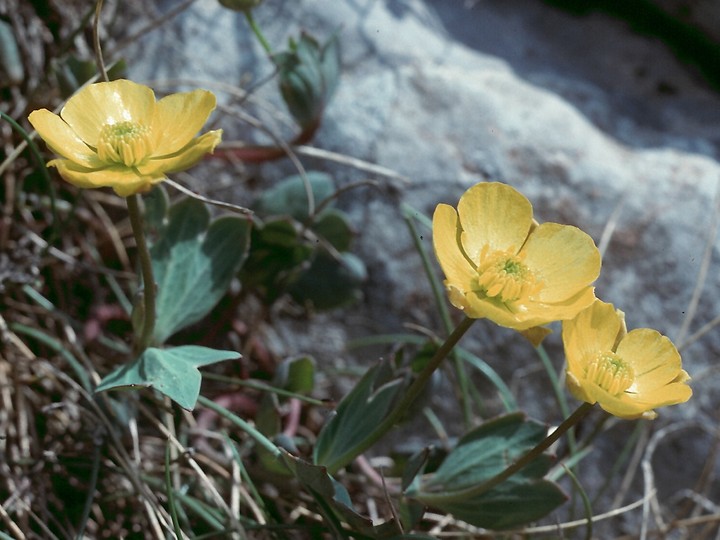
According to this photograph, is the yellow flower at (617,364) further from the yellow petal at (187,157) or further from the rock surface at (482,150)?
the rock surface at (482,150)

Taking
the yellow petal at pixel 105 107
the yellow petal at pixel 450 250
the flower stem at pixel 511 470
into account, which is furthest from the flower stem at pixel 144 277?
the flower stem at pixel 511 470

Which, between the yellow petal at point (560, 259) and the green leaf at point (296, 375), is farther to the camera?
the green leaf at point (296, 375)

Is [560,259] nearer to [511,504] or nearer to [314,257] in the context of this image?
[511,504]

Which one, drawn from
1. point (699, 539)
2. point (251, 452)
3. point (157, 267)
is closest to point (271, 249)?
point (157, 267)

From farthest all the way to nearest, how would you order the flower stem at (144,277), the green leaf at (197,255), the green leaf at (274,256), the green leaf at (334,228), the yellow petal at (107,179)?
the green leaf at (334,228), the green leaf at (274,256), the green leaf at (197,255), the flower stem at (144,277), the yellow petal at (107,179)

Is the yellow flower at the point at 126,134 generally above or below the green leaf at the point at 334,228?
above

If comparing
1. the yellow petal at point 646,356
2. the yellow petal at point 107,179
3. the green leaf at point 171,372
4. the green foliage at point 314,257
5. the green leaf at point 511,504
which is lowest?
the green leaf at point 511,504

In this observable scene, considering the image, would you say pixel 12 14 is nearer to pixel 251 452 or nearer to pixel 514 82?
pixel 251 452
